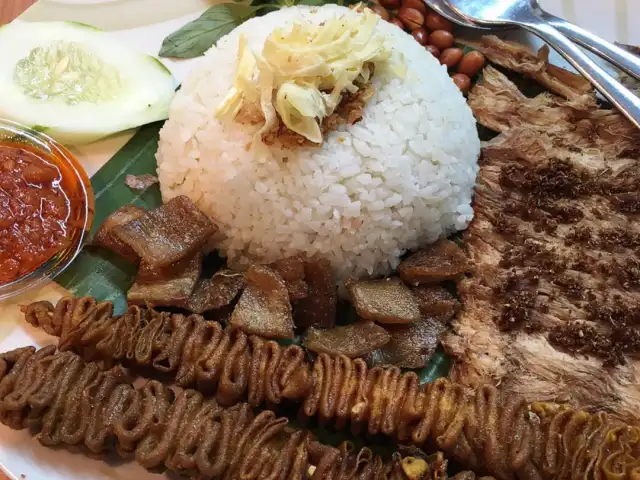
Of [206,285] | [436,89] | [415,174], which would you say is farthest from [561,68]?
[206,285]

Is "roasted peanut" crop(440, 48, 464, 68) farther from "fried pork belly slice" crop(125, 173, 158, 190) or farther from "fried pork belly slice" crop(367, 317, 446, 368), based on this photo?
"fried pork belly slice" crop(125, 173, 158, 190)

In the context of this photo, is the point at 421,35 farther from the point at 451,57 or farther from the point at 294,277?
the point at 294,277

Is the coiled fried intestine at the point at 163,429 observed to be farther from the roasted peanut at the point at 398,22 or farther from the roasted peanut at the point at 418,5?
the roasted peanut at the point at 418,5

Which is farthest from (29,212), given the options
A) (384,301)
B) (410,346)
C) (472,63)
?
(472,63)

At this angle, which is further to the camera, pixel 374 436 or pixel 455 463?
pixel 374 436

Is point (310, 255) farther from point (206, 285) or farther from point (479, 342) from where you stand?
point (479, 342)

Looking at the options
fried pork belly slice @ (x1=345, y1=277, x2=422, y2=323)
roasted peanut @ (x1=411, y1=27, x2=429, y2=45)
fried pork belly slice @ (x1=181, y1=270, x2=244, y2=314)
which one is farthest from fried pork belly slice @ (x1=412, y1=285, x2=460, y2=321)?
roasted peanut @ (x1=411, y1=27, x2=429, y2=45)
